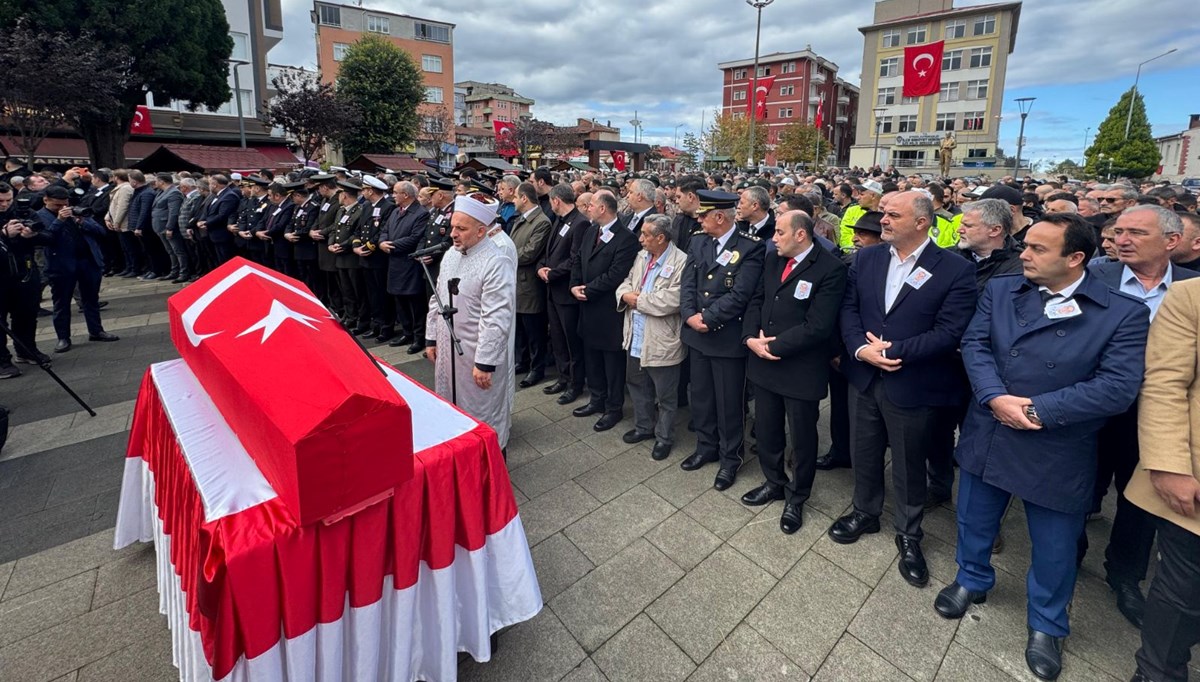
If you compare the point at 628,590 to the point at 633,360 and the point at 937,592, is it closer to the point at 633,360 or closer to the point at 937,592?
the point at 937,592

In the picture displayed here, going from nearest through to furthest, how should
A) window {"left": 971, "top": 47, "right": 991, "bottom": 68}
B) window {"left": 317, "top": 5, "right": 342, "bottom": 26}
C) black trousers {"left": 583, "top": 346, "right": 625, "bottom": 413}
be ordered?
1. black trousers {"left": 583, "top": 346, "right": 625, "bottom": 413}
2. window {"left": 971, "top": 47, "right": 991, "bottom": 68}
3. window {"left": 317, "top": 5, "right": 342, "bottom": 26}

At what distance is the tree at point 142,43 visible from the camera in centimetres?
1661

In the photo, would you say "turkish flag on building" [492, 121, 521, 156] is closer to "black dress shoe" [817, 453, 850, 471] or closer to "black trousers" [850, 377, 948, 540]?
"black dress shoe" [817, 453, 850, 471]

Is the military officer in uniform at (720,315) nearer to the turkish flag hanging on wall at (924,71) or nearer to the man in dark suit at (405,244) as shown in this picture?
the man in dark suit at (405,244)

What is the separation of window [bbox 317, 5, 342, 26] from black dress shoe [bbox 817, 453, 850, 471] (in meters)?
65.3

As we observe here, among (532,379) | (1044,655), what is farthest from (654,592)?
(532,379)

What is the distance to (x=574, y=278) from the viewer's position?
513 centimetres

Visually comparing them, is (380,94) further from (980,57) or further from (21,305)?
(980,57)

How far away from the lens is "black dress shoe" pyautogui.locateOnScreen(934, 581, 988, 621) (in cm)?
277

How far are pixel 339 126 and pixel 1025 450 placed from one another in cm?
3078

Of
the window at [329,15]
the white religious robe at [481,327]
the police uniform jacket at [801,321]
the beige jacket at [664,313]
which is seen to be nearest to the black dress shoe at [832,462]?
the police uniform jacket at [801,321]

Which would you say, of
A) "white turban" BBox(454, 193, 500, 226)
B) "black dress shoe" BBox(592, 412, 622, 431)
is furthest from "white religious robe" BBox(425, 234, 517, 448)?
"black dress shoe" BBox(592, 412, 622, 431)

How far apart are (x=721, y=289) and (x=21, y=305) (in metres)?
Answer: 7.40

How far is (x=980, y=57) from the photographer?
50156 millimetres
